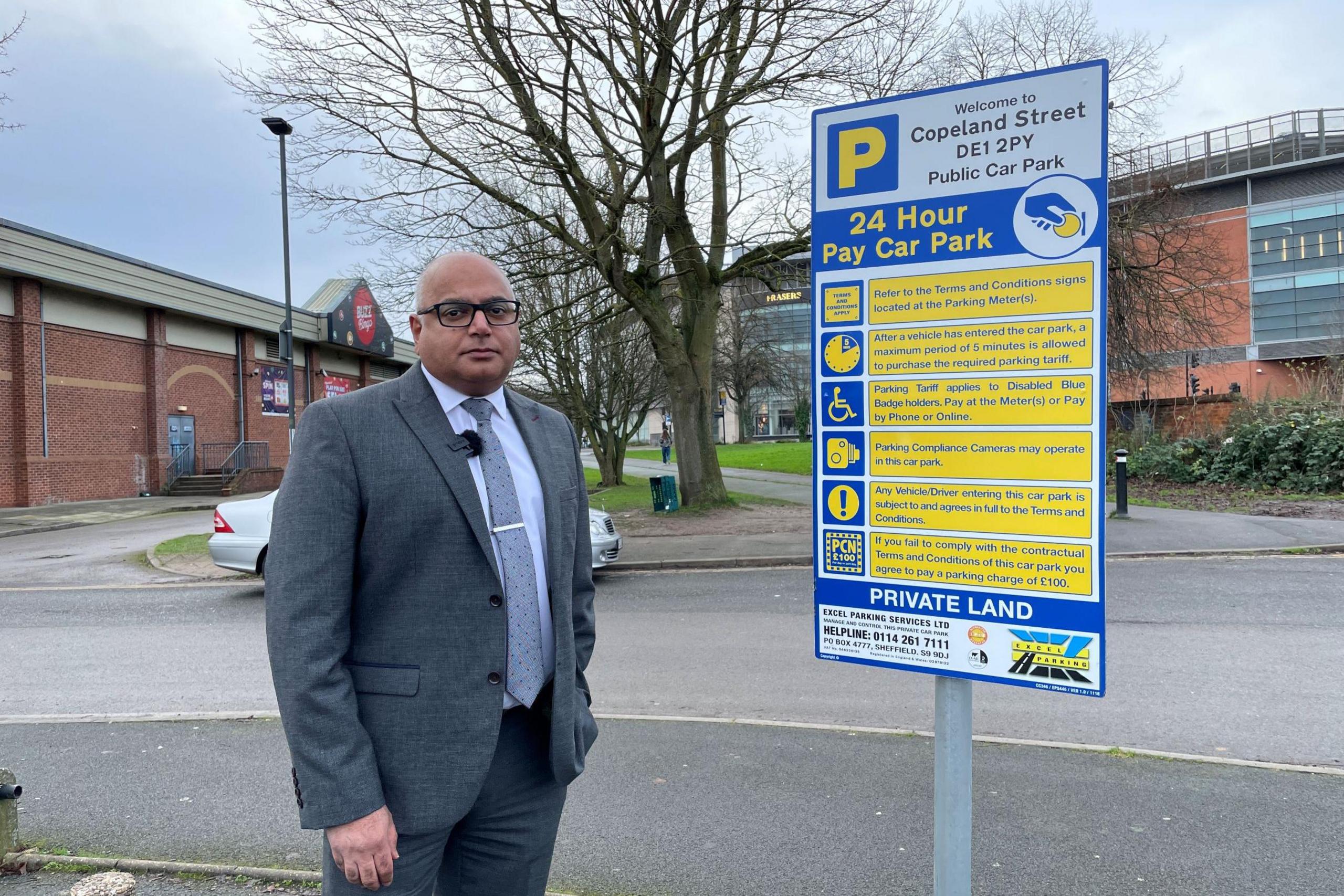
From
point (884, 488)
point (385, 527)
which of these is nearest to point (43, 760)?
point (385, 527)

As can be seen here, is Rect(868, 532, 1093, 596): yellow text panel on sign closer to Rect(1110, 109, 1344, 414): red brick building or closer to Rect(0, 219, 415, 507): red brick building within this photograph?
Rect(0, 219, 415, 507): red brick building

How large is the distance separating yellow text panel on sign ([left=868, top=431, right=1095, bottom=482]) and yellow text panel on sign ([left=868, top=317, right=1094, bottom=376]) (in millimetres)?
170

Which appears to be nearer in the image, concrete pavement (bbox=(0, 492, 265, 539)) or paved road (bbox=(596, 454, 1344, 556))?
paved road (bbox=(596, 454, 1344, 556))

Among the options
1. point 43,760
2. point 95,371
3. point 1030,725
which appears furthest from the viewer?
point 95,371

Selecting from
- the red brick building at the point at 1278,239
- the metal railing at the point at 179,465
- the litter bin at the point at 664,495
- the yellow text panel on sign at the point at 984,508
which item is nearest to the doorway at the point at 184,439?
the metal railing at the point at 179,465

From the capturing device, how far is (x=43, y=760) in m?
4.57

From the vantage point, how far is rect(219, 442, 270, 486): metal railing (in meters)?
29.0

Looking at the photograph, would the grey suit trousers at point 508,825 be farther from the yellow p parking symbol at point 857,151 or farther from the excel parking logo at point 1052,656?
the yellow p parking symbol at point 857,151

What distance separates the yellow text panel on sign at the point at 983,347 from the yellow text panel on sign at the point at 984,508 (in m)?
0.31

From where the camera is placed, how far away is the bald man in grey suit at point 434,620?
168 cm

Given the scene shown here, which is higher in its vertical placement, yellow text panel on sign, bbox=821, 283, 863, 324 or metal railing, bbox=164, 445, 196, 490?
yellow text panel on sign, bbox=821, 283, 863, 324

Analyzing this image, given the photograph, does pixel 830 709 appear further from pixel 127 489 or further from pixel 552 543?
pixel 127 489

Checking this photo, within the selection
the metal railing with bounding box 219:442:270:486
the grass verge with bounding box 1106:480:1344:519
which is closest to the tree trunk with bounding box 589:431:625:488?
the metal railing with bounding box 219:442:270:486

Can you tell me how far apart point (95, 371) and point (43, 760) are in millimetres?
24363
